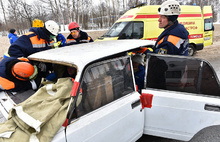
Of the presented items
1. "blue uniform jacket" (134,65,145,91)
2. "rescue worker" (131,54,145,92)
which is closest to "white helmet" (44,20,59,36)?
"rescue worker" (131,54,145,92)

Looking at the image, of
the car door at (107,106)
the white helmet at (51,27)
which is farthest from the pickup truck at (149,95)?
the white helmet at (51,27)

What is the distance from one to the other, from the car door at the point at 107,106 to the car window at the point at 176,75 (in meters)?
0.30

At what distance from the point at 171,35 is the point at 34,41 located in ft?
9.11

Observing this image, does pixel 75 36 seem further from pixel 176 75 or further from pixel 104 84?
pixel 176 75

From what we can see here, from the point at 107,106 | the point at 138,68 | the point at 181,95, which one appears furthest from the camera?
the point at 138,68

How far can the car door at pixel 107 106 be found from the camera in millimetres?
1370

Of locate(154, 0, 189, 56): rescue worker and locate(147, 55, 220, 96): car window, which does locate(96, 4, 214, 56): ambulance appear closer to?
locate(154, 0, 189, 56): rescue worker

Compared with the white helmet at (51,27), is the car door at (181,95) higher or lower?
lower

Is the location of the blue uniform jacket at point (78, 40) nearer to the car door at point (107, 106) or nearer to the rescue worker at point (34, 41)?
the rescue worker at point (34, 41)

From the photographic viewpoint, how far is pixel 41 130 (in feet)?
3.87

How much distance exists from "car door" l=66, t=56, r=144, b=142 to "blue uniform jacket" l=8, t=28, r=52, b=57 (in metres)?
2.26

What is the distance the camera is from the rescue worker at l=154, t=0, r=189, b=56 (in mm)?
2197

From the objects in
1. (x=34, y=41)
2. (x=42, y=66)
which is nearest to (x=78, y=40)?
(x=34, y=41)

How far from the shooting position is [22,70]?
6.37ft
